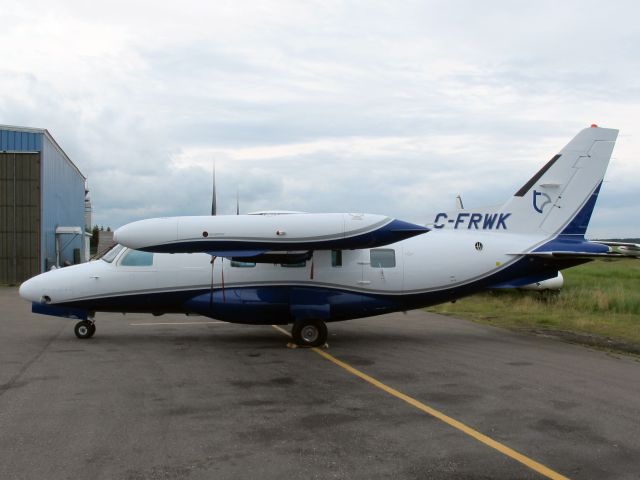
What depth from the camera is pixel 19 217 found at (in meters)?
33.8

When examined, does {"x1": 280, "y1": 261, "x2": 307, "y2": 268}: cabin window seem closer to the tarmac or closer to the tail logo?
the tarmac

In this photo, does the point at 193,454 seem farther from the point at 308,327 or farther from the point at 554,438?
the point at 308,327

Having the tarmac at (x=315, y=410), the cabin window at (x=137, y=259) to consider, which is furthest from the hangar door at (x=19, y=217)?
the cabin window at (x=137, y=259)

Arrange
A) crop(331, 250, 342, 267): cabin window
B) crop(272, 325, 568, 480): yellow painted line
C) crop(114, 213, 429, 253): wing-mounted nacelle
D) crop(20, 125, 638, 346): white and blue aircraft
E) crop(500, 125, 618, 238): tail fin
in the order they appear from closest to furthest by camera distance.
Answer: crop(272, 325, 568, 480): yellow painted line, crop(114, 213, 429, 253): wing-mounted nacelle, crop(20, 125, 638, 346): white and blue aircraft, crop(331, 250, 342, 267): cabin window, crop(500, 125, 618, 238): tail fin

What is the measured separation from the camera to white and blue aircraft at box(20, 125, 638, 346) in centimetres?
1201

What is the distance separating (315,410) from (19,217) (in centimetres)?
3133

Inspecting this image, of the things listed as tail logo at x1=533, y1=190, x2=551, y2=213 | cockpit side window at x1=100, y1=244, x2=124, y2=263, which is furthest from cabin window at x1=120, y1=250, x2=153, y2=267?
tail logo at x1=533, y1=190, x2=551, y2=213

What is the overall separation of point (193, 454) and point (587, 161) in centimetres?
1205

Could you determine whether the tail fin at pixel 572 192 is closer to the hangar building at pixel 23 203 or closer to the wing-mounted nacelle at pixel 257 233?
the wing-mounted nacelle at pixel 257 233

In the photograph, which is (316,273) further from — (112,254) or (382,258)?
(112,254)

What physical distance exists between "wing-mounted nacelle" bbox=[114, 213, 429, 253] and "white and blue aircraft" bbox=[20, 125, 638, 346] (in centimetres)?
3

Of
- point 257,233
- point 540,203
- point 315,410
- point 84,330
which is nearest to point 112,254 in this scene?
point 84,330

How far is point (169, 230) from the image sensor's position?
1143 cm

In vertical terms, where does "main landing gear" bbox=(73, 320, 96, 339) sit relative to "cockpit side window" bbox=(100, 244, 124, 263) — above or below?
below
